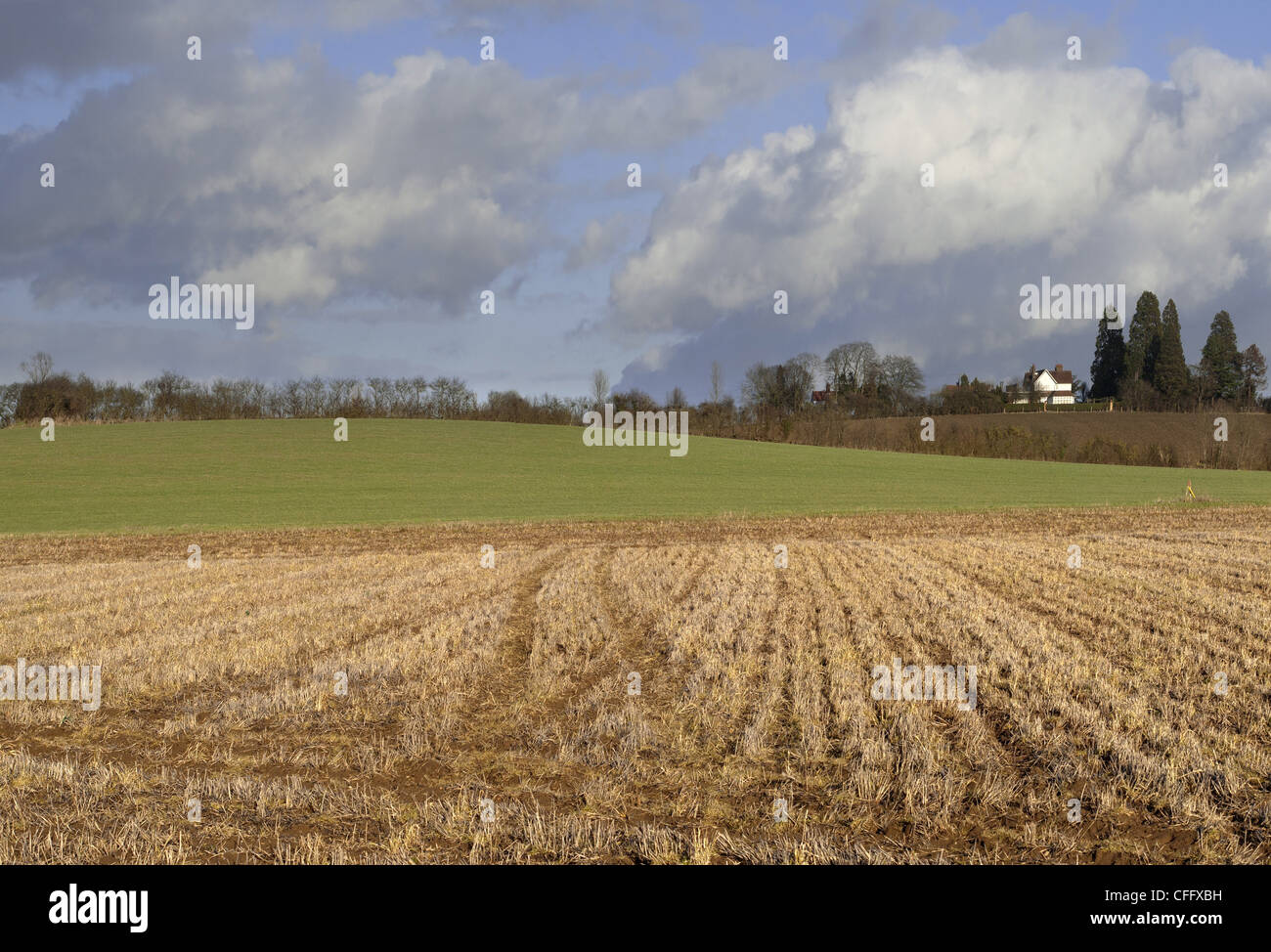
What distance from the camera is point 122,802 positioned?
785cm

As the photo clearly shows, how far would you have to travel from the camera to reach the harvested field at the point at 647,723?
7.08m

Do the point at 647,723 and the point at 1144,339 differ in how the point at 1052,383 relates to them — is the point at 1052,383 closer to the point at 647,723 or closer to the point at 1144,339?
the point at 1144,339

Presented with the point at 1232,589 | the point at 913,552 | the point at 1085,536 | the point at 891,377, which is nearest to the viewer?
the point at 1232,589

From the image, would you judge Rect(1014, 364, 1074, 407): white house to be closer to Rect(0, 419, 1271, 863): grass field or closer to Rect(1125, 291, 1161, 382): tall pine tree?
Rect(1125, 291, 1161, 382): tall pine tree

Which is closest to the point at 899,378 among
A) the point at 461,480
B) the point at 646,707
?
the point at 461,480

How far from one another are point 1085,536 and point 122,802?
31403 mm

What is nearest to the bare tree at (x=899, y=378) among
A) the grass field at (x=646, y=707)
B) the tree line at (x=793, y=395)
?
the tree line at (x=793, y=395)

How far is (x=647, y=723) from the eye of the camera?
9859mm

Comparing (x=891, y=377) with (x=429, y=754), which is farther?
(x=891, y=377)

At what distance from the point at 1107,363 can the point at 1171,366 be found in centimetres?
1145

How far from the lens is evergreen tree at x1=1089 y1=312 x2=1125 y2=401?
449 feet

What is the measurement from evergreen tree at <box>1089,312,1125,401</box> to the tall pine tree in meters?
1.66
